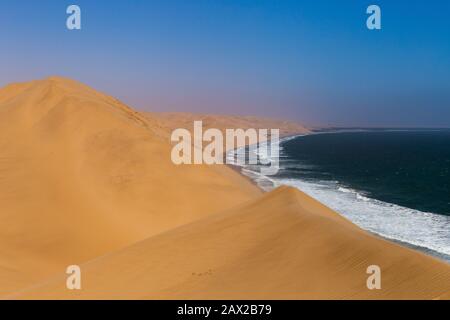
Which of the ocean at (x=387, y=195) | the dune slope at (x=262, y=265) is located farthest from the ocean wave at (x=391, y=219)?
the dune slope at (x=262, y=265)

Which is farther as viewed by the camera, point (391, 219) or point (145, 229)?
point (391, 219)

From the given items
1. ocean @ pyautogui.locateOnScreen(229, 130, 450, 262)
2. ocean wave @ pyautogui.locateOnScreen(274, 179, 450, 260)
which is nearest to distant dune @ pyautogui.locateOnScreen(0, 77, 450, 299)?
ocean wave @ pyautogui.locateOnScreen(274, 179, 450, 260)

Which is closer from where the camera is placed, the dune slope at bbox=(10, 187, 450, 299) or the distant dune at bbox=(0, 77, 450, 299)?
the dune slope at bbox=(10, 187, 450, 299)

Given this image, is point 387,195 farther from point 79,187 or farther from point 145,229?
point 79,187

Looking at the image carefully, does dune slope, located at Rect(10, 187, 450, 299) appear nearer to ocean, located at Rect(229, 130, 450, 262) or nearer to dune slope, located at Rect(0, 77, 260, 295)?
dune slope, located at Rect(0, 77, 260, 295)

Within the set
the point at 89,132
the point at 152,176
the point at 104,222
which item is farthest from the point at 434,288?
the point at 89,132

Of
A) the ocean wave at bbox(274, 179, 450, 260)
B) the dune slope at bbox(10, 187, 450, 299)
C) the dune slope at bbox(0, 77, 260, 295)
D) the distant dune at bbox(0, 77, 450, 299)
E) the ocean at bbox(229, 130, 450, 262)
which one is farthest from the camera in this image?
the ocean at bbox(229, 130, 450, 262)

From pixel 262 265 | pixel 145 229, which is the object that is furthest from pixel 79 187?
pixel 262 265

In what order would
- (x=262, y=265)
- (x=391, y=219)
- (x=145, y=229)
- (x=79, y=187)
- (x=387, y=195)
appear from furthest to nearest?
(x=387, y=195) < (x=391, y=219) < (x=79, y=187) < (x=145, y=229) < (x=262, y=265)
